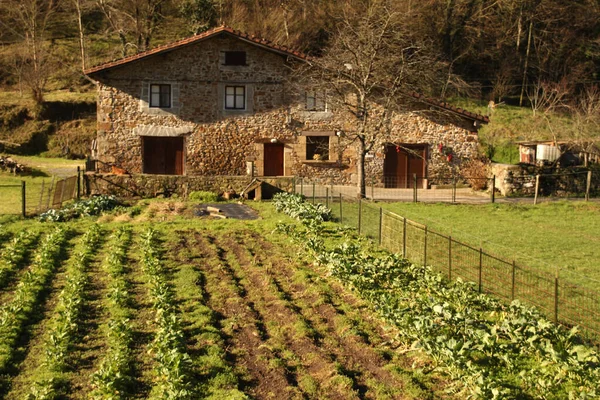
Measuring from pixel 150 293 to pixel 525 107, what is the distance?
139 ft

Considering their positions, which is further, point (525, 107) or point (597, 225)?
point (525, 107)

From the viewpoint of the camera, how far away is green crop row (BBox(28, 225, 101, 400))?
10.4m

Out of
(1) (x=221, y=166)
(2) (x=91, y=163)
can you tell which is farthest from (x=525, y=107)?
(2) (x=91, y=163)

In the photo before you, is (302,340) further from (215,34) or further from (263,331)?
(215,34)

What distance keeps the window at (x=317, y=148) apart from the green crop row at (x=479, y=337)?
19621 millimetres

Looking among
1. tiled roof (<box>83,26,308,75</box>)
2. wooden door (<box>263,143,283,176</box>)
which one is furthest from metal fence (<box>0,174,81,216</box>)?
wooden door (<box>263,143,283,176</box>)

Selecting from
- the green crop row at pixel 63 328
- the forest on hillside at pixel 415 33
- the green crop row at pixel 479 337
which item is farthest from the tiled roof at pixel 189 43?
the green crop row at pixel 479 337

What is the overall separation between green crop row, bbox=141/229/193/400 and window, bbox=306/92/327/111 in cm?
1924

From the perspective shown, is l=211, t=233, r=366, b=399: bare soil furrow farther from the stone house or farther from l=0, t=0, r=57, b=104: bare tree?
l=0, t=0, r=57, b=104: bare tree

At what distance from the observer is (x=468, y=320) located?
38.8ft

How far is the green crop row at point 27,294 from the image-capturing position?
12141 mm

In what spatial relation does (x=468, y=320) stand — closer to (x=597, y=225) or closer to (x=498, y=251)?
(x=498, y=251)

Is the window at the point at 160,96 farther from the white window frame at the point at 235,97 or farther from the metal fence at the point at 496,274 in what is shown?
the metal fence at the point at 496,274

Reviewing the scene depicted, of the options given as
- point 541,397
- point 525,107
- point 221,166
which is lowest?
point 541,397
